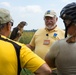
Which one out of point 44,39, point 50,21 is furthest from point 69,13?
point 50,21

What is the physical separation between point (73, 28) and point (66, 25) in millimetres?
84

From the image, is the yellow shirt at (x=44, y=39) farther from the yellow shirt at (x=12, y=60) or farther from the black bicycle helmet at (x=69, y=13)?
the yellow shirt at (x=12, y=60)

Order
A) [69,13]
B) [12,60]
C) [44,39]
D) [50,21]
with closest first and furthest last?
[12,60] < [69,13] < [44,39] < [50,21]

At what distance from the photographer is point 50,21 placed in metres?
6.33

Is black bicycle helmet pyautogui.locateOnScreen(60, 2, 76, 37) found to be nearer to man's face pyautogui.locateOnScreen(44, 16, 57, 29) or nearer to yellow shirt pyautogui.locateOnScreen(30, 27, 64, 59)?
yellow shirt pyautogui.locateOnScreen(30, 27, 64, 59)

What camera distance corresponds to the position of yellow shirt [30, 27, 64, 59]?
577 centimetres

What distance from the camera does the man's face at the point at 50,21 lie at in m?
6.25

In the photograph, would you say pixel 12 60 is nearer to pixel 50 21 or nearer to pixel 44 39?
pixel 44 39

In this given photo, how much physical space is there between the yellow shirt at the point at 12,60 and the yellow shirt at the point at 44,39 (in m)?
2.95

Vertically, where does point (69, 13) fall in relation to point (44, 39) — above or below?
above

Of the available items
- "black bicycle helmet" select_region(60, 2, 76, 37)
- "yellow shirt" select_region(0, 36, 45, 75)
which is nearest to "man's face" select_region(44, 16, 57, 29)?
"black bicycle helmet" select_region(60, 2, 76, 37)

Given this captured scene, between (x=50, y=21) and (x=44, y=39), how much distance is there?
574mm

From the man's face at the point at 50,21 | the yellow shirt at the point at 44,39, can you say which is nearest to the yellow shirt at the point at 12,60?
the yellow shirt at the point at 44,39

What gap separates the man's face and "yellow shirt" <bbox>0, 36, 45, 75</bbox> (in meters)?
3.47
